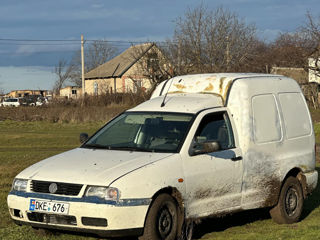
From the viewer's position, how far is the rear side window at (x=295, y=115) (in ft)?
30.9

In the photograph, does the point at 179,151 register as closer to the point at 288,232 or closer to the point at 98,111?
the point at 288,232

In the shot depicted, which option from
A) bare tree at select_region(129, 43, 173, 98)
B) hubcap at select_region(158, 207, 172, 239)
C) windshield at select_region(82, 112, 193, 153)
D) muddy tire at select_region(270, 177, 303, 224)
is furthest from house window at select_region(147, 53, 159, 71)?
hubcap at select_region(158, 207, 172, 239)

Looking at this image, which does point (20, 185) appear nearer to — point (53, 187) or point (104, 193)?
point (53, 187)

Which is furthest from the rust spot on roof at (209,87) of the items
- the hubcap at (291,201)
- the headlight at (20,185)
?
the headlight at (20,185)

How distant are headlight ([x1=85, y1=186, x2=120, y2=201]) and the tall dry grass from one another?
3282cm

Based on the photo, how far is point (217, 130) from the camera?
27.3 feet

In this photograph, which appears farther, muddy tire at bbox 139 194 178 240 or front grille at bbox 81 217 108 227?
muddy tire at bbox 139 194 178 240

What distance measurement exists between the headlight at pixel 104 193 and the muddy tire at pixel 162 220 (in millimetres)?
459

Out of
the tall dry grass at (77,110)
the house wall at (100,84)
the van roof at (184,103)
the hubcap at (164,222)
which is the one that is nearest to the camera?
the hubcap at (164,222)

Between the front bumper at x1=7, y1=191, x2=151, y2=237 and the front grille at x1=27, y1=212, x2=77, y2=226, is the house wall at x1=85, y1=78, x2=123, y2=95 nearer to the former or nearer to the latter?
the front grille at x1=27, y1=212, x2=77, y2=226

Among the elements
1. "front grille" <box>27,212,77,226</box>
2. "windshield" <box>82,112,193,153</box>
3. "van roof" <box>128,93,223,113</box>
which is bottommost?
"front grille" <box>27,212,77,226</box>

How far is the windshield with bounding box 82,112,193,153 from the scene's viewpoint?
7727mm

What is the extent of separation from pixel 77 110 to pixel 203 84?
32785 millimetres

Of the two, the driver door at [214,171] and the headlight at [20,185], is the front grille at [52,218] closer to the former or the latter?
the headlight at [20,185]
